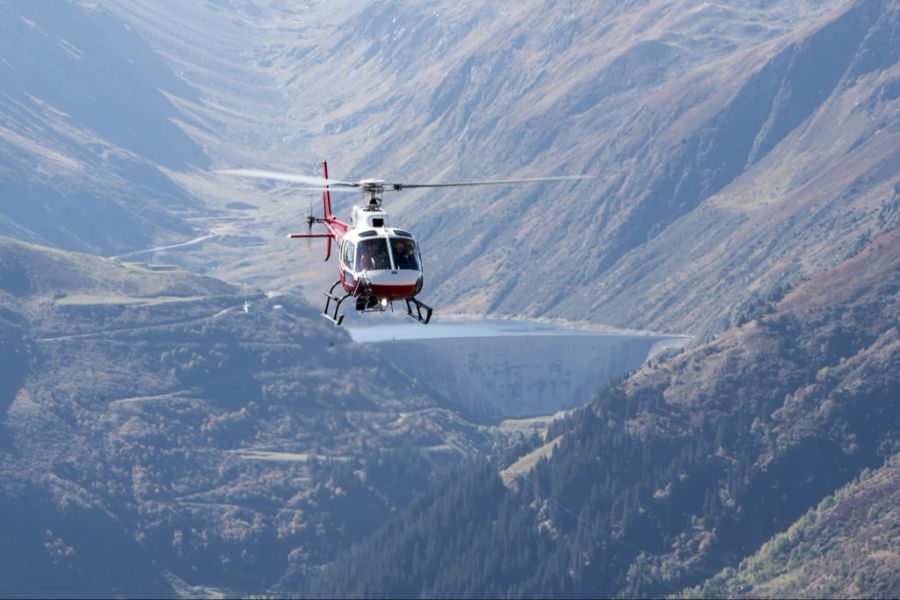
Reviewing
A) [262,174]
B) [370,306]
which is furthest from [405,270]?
[262,174]

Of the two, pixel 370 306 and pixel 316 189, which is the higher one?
pixel 316 189

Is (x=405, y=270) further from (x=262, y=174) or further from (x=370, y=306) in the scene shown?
(x=262, y=174)

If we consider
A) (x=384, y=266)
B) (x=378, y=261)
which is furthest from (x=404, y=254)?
(x=378, y=261)

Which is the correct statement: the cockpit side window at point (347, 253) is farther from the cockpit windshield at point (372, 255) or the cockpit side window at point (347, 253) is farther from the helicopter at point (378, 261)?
the cockpit windshield at point (372, 255)

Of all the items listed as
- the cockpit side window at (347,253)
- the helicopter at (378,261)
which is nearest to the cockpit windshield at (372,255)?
the helicopter at (378,261)

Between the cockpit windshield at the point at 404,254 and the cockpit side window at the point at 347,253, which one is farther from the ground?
the cockpit side window at the point at 347,253
